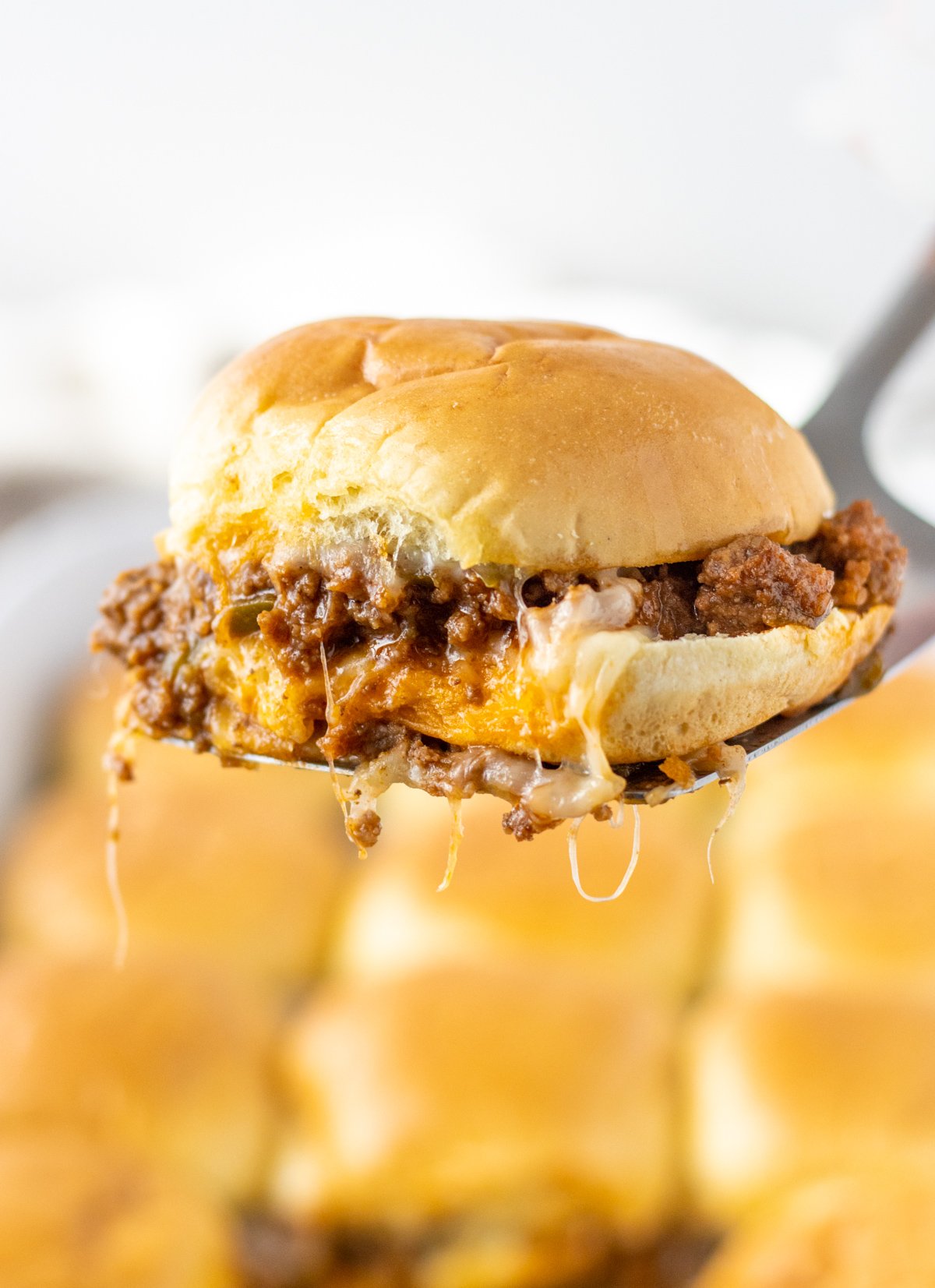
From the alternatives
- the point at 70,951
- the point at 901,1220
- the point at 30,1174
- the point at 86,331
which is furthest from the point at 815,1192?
the point at 86,331

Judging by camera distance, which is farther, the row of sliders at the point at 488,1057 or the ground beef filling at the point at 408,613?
the row of sliders at the point at 488,1057

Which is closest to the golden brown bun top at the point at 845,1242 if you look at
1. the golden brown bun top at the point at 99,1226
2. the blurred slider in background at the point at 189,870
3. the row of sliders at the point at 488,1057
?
the row of sliders at the point at 488,1057

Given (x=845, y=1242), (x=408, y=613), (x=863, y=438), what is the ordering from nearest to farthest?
Answer: (x=408, y=613)
(x=863, y=438)
(x=845, y=1242)

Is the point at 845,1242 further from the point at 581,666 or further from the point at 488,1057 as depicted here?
the point at 581,666

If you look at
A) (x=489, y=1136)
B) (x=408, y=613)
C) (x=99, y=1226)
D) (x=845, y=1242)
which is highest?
(x=408, y=613)

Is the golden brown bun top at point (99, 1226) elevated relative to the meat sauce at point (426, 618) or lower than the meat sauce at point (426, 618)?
lower

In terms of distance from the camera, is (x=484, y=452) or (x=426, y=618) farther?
(x=426, y=618)

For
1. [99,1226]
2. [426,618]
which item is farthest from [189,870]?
[426,618]

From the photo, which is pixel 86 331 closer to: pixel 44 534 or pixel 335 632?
pixel 44 534

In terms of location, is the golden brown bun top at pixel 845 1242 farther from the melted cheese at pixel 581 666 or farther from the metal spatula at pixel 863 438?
the melted cheese at pixel 581 666
